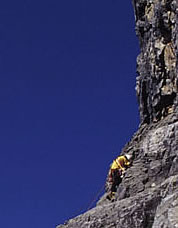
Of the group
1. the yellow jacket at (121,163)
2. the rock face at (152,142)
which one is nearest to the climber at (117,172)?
the yellow jacket at (121,163)

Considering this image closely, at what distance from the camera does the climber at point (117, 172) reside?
123ft

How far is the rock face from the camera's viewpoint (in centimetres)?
2666

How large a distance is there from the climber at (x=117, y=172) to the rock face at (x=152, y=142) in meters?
0.78

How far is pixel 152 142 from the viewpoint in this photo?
3659 centimetres

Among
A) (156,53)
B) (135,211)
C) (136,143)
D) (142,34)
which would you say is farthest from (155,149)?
(142,34)

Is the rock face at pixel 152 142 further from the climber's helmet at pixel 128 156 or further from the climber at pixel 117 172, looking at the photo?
the climber at pixel 117 172

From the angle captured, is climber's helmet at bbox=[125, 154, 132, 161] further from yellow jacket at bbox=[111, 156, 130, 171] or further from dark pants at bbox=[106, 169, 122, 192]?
dark pants at bbox=[106, 169, 122, 192]

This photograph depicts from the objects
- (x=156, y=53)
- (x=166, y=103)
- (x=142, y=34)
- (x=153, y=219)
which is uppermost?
(x=142, y=34)

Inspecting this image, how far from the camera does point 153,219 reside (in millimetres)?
26156

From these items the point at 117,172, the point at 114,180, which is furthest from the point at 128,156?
the point at 114,180

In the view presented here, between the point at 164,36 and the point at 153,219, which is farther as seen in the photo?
the point at 164,36

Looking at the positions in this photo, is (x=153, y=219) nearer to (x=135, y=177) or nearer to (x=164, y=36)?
(x=135, y=177)

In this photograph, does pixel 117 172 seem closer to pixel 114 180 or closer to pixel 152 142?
pixel 114 180

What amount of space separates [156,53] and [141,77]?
361 centimetres
